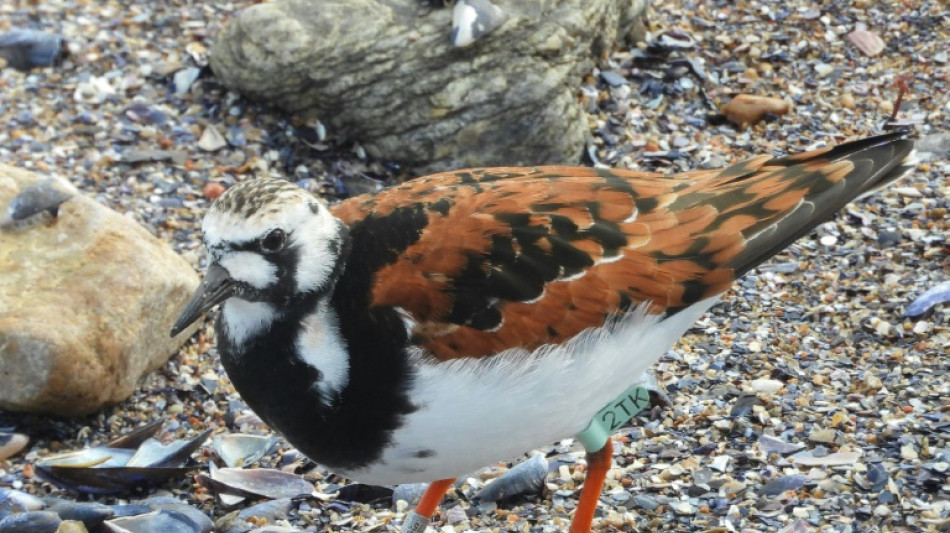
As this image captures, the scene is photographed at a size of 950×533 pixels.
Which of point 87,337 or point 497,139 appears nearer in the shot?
point 87,337

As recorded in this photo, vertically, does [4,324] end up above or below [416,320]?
below

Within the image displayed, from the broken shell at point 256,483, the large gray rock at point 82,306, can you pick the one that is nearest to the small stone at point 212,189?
the large gray rock at point 82,306

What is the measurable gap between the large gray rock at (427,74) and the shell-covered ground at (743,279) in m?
0.19

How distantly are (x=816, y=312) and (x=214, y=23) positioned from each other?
3362mm

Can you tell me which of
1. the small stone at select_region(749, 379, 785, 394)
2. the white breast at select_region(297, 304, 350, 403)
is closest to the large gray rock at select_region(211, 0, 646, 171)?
the small stone at select_region(749, 379, 785, 394)

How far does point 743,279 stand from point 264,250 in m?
2.39

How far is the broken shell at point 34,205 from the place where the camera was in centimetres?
452

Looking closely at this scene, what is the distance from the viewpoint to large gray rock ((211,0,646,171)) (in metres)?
5.46

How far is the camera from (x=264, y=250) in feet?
10.0

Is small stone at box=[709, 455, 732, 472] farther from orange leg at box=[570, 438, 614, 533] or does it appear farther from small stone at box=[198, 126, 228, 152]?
small stone at box=[198, 126, 228, 152]

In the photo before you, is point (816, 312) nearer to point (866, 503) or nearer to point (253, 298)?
point (866, 503)

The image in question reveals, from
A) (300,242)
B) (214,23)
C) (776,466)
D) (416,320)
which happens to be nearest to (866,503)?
(776,466)

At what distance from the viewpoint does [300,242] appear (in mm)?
3088

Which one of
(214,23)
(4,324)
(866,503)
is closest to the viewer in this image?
(866,503)
